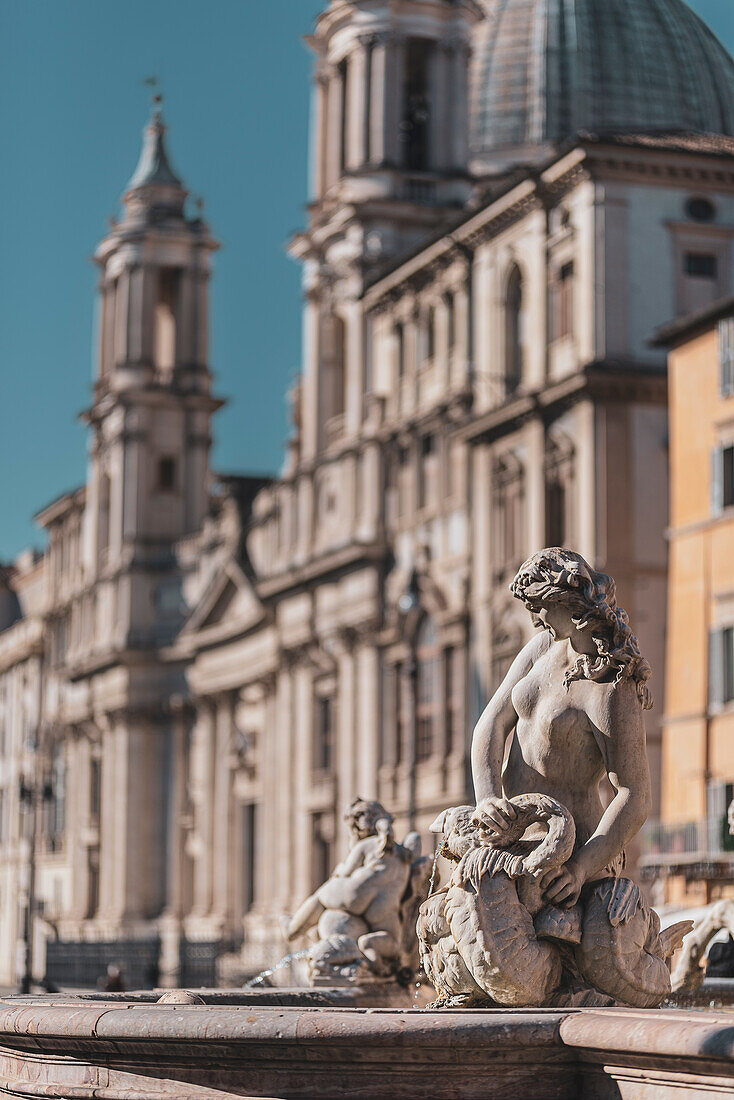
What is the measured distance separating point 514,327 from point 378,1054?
130 ft

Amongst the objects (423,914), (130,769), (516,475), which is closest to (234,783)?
(130,769)

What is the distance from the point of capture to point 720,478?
36.9m

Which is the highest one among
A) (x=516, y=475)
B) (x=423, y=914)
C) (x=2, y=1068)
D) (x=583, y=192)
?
(x=583, y=192)

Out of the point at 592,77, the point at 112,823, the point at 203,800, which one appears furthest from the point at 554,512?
the point at 112,823

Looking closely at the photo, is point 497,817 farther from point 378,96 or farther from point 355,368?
point 378,96

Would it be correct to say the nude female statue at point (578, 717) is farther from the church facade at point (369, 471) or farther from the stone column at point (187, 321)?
the stone column at point (187, 321)

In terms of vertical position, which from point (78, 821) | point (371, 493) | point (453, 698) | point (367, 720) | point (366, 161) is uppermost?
point (366, 161)

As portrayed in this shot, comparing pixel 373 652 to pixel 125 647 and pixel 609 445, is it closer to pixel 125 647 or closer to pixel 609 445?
pixel 609 445

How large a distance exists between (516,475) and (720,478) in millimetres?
7686

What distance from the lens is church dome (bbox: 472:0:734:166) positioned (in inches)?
2379

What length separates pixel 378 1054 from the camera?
7.33 m

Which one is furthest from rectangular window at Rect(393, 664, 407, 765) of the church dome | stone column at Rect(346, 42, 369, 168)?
the church dome

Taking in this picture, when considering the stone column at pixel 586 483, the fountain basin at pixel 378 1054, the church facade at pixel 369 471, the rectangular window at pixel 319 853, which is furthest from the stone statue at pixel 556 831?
the rectangular window at pixel 319 853

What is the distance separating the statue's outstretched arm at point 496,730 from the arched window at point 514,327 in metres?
36.6
